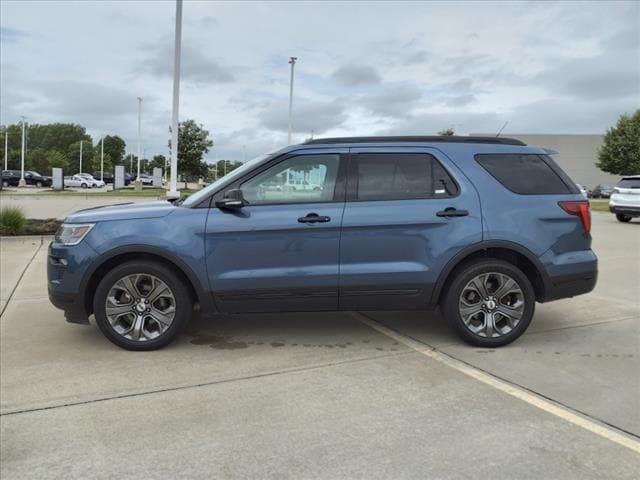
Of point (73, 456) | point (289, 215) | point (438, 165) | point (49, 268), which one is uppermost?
point (438, 165)

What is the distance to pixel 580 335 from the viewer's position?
5.58 meters

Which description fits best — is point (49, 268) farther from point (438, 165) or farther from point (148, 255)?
point (438, 165)

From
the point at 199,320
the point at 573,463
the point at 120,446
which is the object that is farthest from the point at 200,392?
the point at 573,463

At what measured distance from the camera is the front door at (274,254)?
484cm

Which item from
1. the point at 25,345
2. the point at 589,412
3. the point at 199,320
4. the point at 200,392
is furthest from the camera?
the point at 199,320

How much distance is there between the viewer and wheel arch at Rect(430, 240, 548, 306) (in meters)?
5.00

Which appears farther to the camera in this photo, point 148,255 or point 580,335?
point 580,335

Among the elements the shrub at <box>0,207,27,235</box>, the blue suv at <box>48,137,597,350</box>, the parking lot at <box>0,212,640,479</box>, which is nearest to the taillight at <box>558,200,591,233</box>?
the blue suv at <box>48,137,597,350</box>

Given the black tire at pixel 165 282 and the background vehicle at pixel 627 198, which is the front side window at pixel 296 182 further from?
the background vehicle at pixel 627 198

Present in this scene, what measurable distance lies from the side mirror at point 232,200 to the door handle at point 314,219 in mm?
517

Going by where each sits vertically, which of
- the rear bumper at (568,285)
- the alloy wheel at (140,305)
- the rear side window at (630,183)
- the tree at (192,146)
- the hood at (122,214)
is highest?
the tree at (192,146)

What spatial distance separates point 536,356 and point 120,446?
341 centimetres

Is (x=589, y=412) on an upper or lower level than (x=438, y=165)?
lower

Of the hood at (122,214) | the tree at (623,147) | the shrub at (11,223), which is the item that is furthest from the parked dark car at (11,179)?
the hood at (122,214)
